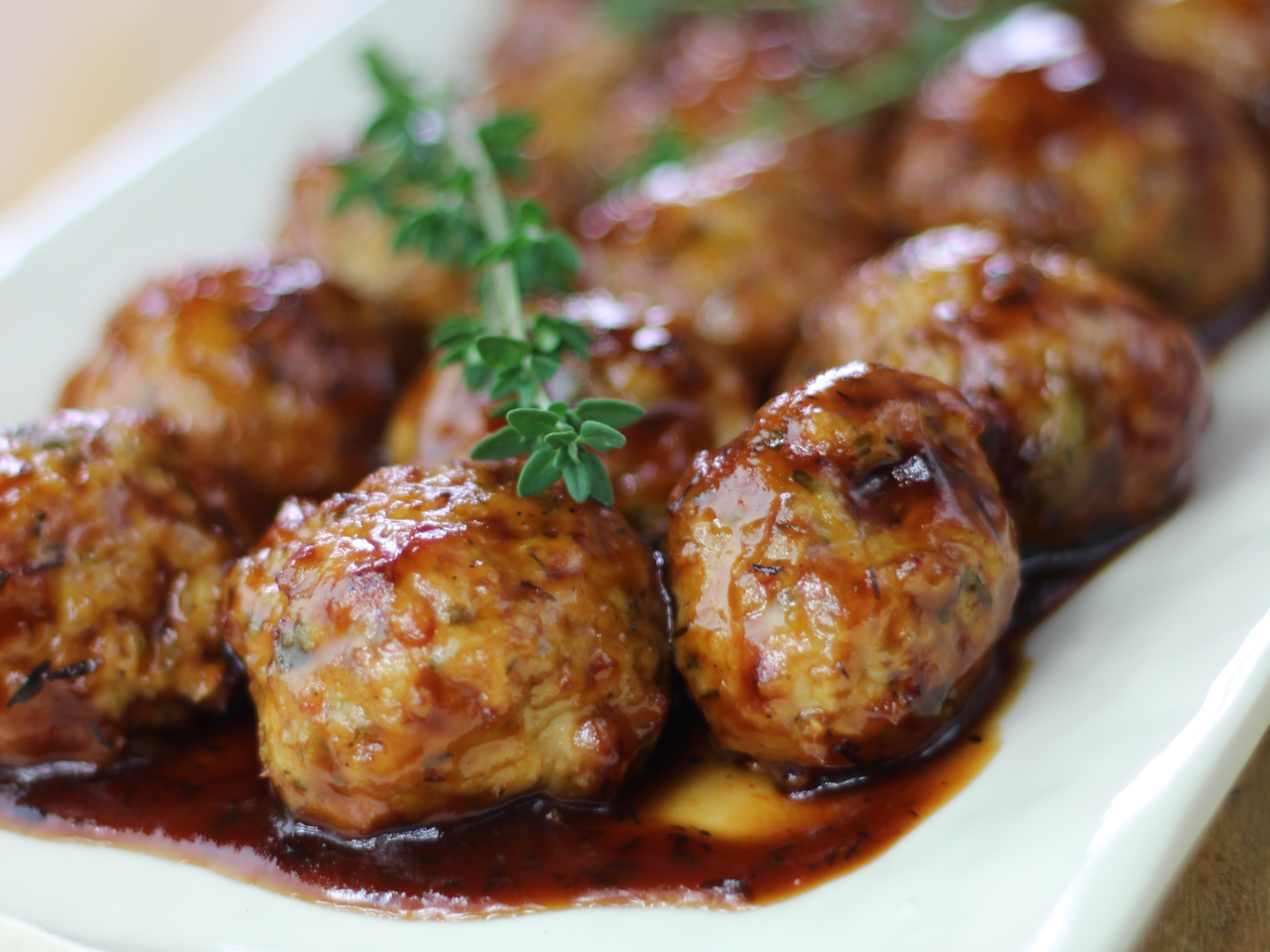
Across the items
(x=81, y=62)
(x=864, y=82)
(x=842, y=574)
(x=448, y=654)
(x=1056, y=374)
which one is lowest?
(x=864, y=82)

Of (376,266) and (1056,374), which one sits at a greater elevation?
(376,266)

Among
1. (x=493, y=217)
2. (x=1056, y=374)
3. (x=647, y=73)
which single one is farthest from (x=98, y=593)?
(x=647, y=73)

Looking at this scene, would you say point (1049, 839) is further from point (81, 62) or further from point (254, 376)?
point (81, 62)

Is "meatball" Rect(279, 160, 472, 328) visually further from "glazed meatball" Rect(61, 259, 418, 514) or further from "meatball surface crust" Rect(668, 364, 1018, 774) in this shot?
"meatball surface crust" Rect(668, 364, 1018, 774)

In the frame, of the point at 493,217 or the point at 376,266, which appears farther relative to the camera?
the point at 376,266

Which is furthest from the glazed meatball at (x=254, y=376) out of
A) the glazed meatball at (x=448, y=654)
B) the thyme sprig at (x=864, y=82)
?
the thyme sprig at (x=864, y=82)

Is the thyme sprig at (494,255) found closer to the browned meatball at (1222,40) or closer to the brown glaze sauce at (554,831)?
the brown glaze sauce at (554,831)

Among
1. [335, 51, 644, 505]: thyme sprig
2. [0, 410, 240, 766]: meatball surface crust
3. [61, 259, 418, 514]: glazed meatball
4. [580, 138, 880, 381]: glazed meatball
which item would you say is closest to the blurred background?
[335, 51, 644, 505]: thyme sprig

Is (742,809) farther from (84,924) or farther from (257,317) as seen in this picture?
(257,317)
